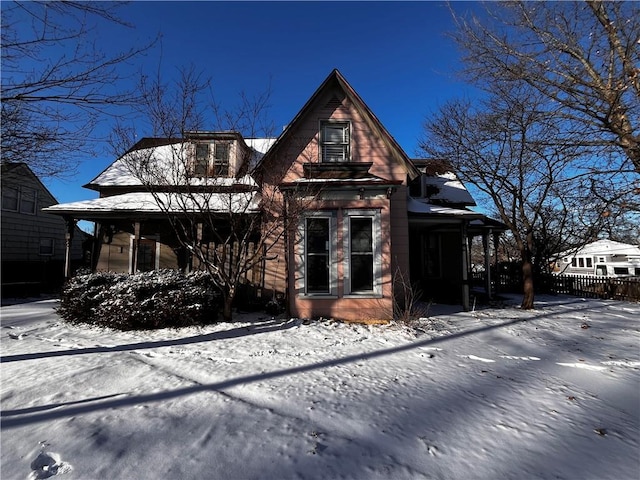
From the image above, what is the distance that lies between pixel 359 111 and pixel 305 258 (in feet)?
17.9

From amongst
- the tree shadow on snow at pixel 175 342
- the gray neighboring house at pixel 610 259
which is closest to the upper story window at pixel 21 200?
the tree shadow on snow at pixel 175 342

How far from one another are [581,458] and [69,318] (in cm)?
1051

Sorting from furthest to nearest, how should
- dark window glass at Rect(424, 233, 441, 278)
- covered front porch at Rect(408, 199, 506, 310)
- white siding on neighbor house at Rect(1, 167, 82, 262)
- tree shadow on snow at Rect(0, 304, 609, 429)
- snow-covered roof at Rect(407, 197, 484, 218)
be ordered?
white siding on neighbor house at Rect(1, 167, 82, 262), dark window glass at Rect(424, 233, 441, 278), covered front porch at Rect(408, 199, 506, 310), snow-covered roof at Rect(407, 197, 484, 218), tree shadow on snow at Rect(0, 304, 609, 429)

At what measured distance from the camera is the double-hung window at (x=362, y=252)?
846cm

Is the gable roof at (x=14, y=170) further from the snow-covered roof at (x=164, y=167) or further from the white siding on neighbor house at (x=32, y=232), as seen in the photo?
the white siding on neighbor house at (x=32, y=232)

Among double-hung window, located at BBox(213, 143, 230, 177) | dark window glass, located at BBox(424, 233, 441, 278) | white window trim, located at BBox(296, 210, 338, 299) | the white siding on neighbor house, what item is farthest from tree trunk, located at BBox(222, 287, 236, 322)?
the white siding on neighbor house

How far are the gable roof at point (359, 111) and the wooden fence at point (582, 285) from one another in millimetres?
10779

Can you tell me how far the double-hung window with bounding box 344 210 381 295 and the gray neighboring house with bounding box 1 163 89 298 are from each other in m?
13.7

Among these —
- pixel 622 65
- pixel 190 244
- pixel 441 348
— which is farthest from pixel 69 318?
pixel 622 65

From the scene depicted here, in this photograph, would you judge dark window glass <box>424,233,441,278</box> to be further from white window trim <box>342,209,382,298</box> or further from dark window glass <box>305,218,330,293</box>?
dark window glass <box>305,218,330,293</box>

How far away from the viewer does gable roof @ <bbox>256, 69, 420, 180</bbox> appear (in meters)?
9.91

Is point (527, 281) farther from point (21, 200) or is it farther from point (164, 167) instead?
point (21, 200)

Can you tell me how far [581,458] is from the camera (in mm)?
2855

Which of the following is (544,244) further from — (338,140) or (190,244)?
(190,244)
